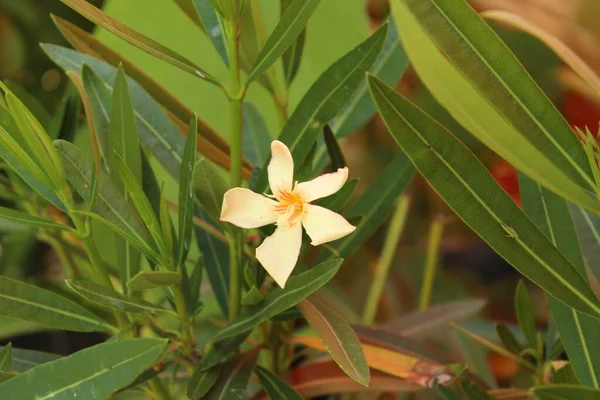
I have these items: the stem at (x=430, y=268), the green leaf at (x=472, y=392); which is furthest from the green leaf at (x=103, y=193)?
the stem at (x=430, y=268)

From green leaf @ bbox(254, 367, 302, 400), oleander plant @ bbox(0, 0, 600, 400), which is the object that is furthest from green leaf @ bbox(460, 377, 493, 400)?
green leaf @ bbox(254, 367, 302, 400)

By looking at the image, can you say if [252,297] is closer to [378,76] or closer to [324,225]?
[324,225]

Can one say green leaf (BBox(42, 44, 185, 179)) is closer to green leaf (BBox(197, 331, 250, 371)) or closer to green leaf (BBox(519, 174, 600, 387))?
green leaf (BBox(197, 331, 250, 371))

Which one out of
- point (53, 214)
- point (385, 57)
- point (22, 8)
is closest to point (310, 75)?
point (385, 57)

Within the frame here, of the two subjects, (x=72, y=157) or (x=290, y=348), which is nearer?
(x=72, y=157)

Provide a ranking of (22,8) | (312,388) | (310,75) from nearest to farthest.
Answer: (312,388) → (310,75) → (22,8)

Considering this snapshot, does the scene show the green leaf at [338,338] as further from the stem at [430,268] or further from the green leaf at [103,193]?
the stem at [430,268]

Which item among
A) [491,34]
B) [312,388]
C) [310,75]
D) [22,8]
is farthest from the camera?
[22,8]

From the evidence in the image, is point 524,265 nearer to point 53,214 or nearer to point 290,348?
point 290,348
